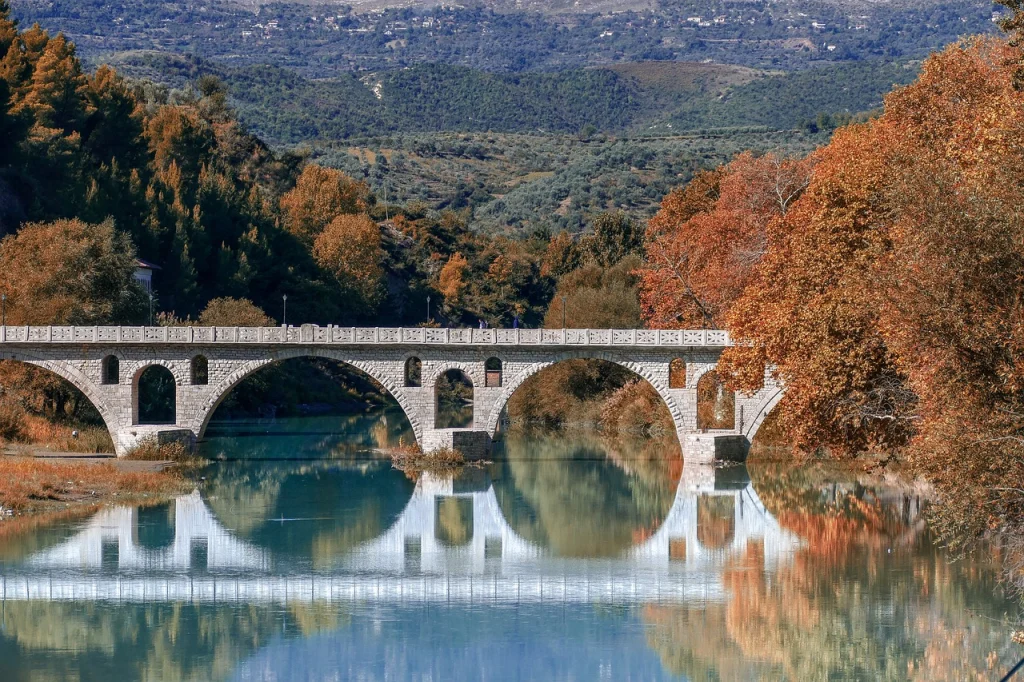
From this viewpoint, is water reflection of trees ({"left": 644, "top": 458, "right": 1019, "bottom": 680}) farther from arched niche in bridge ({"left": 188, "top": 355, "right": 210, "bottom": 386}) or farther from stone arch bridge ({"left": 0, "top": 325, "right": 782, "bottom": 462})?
arched niche in bridge ({"left": 188, "top": 355, "right": 210, "bottom": 386})

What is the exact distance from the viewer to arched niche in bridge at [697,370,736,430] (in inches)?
2192

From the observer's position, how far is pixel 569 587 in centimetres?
3120

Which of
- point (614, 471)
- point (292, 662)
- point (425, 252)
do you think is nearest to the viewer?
point (292, 662)

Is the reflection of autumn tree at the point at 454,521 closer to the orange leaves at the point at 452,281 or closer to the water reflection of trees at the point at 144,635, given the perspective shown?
the water reflection of trees at the point at 144,635

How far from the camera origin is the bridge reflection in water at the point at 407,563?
30109 millimetres

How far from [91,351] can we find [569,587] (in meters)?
27.5

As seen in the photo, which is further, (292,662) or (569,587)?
(569,587)

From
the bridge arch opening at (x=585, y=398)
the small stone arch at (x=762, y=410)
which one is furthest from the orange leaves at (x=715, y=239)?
the bridge arch opening at (x=585, y=398)

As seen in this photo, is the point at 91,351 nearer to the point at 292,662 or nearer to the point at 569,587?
the point at 569,587

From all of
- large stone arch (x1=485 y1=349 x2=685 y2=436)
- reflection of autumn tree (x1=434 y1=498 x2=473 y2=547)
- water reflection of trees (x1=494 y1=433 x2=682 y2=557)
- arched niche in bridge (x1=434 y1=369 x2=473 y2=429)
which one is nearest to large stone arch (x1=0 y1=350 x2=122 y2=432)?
large stone arch (x1=485 y1=349 x2=685 y2=436)

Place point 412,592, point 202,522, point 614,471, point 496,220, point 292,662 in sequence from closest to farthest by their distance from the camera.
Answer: point 292,662, point 412,592, point 202,522, point 614,471, point 496,220

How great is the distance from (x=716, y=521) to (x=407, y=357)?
1694 cm

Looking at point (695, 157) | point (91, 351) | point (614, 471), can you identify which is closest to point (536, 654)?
point (614, 471)

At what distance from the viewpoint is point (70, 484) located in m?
42.0
